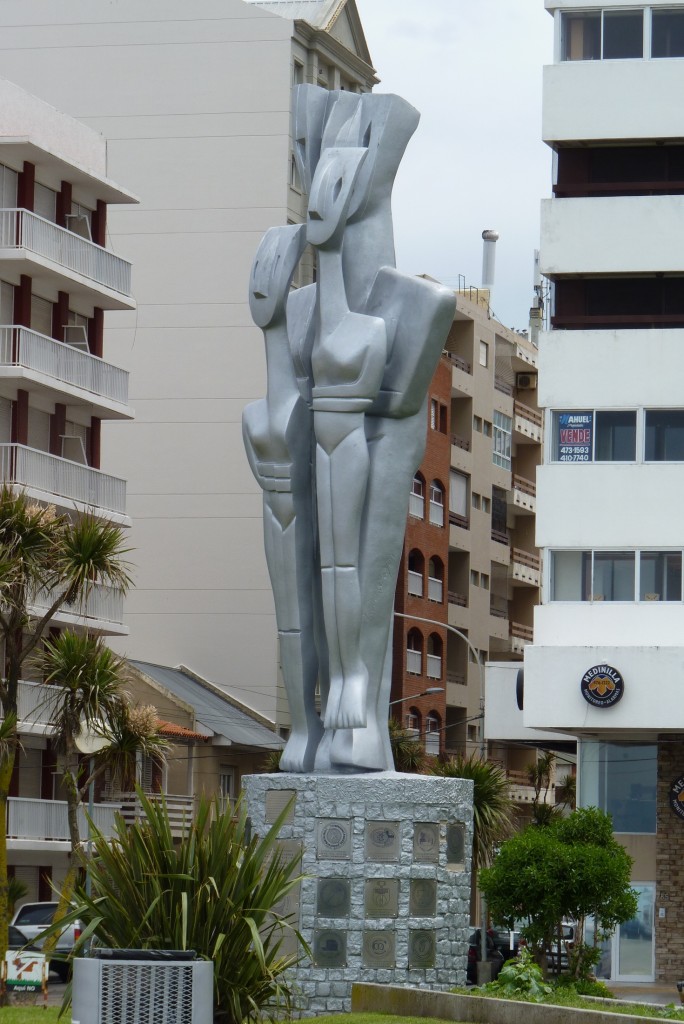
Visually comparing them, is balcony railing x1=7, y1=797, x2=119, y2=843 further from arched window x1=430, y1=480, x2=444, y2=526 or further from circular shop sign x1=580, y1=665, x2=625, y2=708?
arched window x1=430, y1=480, x2=444, y2=526

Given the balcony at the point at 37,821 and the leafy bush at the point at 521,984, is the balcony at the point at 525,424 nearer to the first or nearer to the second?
the balcony at the point at 37,821

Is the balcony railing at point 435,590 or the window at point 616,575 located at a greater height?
the balcony railing at point 435,590

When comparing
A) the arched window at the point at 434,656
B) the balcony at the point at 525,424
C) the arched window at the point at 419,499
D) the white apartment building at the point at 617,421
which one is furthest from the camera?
the balcony at the point at 525,424

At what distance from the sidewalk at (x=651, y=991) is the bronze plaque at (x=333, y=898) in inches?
755

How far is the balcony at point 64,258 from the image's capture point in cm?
5350

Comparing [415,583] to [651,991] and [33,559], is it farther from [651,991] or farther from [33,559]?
[33,559]

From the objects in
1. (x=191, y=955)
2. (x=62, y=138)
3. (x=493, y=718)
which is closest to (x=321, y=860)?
(x=191, y=955)

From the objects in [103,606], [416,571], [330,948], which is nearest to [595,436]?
[103,606]

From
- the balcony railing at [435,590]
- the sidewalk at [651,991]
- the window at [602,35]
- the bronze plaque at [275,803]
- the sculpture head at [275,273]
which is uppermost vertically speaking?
the window at [602,35]

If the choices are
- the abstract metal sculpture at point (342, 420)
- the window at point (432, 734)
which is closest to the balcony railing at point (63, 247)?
the window at point (432, 734)

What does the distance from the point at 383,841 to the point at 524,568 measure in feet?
225

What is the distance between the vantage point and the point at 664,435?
4594cm

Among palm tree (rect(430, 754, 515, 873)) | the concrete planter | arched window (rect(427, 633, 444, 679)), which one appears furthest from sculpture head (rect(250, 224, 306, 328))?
arched window (rect(427, 633, 444, 679))

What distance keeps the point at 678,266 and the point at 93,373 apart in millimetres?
18067
